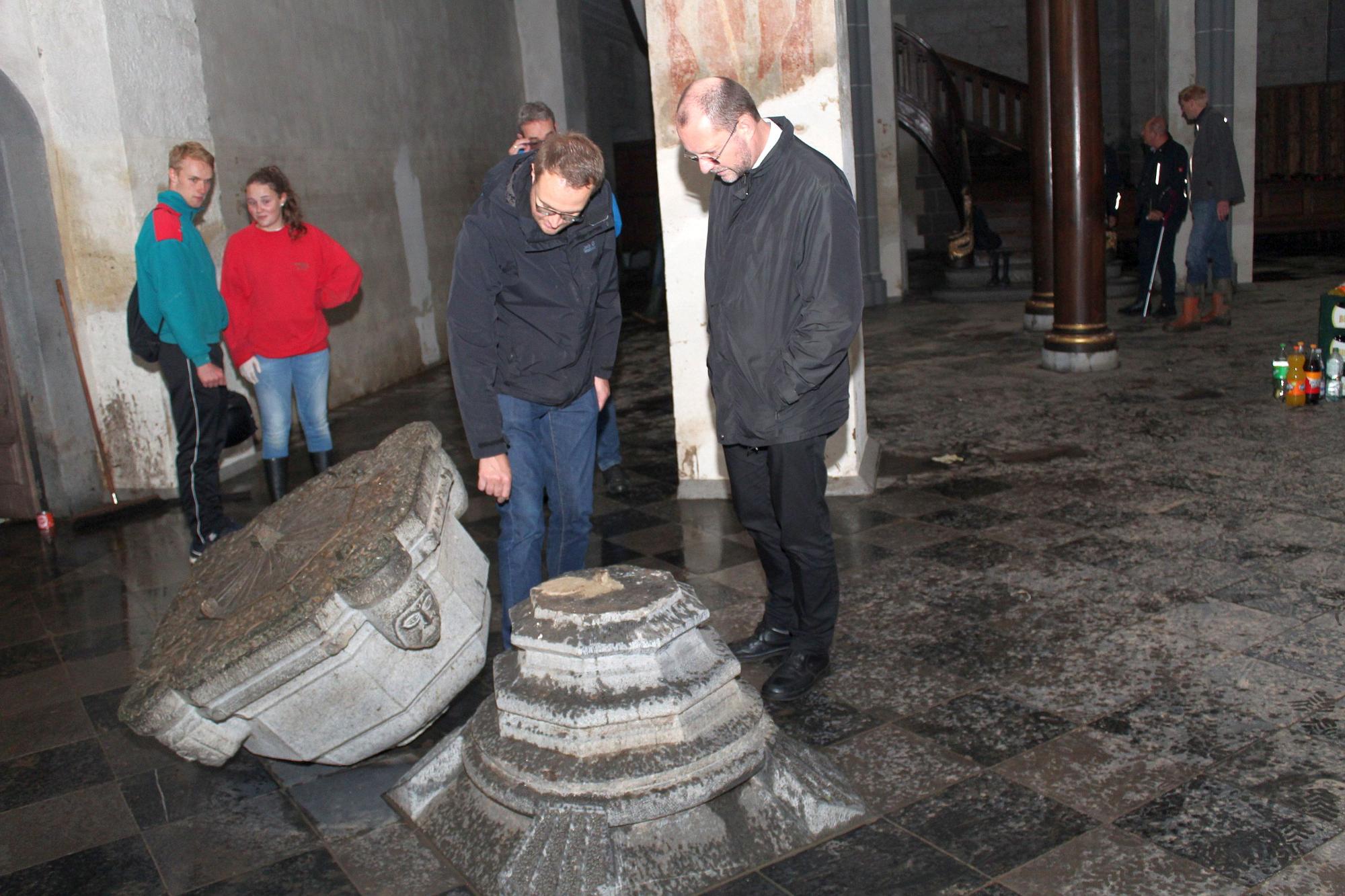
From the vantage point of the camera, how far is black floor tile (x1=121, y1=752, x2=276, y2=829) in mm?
3176

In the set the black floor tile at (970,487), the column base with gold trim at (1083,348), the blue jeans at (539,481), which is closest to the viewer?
the blue jeans at (539,481)

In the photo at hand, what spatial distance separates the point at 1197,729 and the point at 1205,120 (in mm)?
7974

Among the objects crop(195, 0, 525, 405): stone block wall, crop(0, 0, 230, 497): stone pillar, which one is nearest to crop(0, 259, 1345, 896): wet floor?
crop(0, 0, 230, 497): stone pillar

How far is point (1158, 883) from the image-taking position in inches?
97.5

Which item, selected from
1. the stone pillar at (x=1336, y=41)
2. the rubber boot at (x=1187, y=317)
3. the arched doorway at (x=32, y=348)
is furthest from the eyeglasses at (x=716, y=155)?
the stone pillar at (x=1336, y=41)

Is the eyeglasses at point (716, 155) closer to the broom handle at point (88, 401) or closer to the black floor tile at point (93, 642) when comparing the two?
the black floor tile at point (93, 642)

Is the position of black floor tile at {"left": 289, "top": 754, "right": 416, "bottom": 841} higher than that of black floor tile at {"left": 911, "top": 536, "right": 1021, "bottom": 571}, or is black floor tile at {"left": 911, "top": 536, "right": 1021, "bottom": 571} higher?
black floor tile at {"left": 911, "top": 536, "right": 1021, "bottom": 571}

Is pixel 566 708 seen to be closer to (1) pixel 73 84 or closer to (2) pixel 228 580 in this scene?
(2) pixel 228 580

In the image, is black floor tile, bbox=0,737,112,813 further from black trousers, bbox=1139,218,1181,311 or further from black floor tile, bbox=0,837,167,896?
black trousers, bbox=1139,218,1181,311

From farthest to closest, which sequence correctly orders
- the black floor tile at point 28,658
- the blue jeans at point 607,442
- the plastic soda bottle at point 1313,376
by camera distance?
the plastic soda bottle at point 1313,376
the blue jeans at point 607,442
the black floor tile at point 28,658

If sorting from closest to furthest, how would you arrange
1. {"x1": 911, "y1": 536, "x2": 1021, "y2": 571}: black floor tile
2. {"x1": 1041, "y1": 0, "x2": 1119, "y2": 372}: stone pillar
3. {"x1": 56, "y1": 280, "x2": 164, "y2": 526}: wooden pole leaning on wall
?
{"x1": 911, "y1": 536, "x2": 1021, "y2": 571}: black floor tile, {"x1": 56, "y1": 280, "x2": 164, "y2": 526}: wooden pole leaning on wall, {"x1": 1041, "y1": 0, "x2": 1119, "y2": 372}: stone pillar

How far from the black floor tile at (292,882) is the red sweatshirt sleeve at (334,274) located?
3.28 meters

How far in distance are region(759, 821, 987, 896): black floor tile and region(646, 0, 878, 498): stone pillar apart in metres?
2.77

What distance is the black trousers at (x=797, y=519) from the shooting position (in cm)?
337
